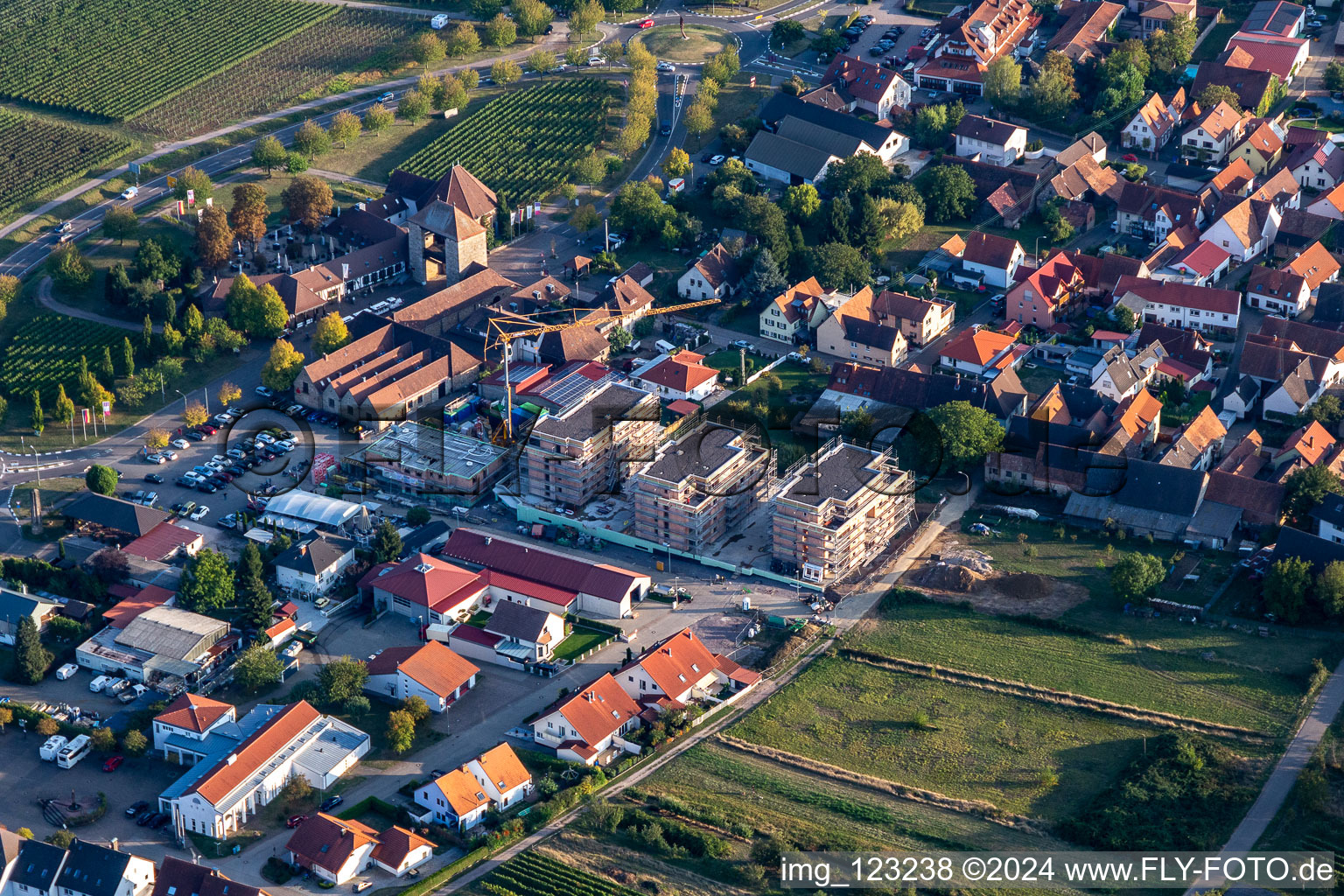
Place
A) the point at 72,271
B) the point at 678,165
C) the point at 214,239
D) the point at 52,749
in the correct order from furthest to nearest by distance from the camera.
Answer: the point at 678,165 < the point at 214,239 < the point at 72,271 < the point at 52,749

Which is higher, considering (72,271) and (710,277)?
(710,277)

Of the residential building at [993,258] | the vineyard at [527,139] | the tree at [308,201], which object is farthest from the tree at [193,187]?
the residential building at [993,258]

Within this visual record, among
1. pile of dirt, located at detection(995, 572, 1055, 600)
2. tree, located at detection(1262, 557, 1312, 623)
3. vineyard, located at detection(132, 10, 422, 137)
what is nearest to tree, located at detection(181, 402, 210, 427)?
vineyard, located at detection(132, 10, 422, 137)

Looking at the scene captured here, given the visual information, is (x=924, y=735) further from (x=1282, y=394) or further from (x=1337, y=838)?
(x=1282, y=394)

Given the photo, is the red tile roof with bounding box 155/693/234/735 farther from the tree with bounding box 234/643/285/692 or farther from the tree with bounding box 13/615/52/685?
the tree with bounding box 13/615/52/685

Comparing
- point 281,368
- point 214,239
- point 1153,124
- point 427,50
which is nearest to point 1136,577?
point 281,368

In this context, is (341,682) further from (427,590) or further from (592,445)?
(592,445)

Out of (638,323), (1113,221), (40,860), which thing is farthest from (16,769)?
(1113,221)
